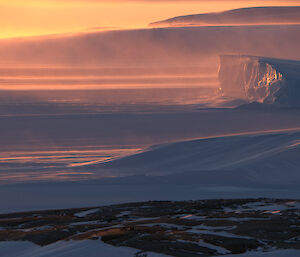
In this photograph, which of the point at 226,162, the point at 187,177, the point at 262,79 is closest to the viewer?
the point at 187,177

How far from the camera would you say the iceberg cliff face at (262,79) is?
21.7 m

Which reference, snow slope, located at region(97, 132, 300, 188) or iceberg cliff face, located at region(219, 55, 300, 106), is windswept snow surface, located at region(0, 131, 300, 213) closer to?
snow slope, located at region(97, 132, 300, 188)

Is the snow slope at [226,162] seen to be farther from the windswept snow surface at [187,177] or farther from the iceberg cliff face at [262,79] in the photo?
the iceberg cliff face at [262,79]

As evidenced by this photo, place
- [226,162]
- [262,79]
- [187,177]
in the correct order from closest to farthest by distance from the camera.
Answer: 1. [187,177]
2. [226,162]
3. [262,79]

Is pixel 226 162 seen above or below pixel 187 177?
above

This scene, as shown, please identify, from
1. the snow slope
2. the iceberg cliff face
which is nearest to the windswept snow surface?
the snow slope


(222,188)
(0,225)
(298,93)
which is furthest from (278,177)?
(298,93)

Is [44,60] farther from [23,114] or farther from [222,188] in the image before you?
[222,188]

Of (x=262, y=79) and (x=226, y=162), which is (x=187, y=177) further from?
(x=262, y=79)

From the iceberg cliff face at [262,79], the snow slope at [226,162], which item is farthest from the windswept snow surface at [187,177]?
the iceberg cliff face at [262,79]

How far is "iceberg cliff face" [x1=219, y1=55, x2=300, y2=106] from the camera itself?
21734 mm

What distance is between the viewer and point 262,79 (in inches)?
900

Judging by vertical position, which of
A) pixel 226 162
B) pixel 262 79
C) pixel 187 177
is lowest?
pixel 187 177

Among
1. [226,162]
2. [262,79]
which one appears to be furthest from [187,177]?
[262,79]
